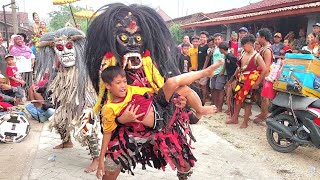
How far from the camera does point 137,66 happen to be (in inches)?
90.7

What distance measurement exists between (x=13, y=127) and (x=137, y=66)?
9.43 ft

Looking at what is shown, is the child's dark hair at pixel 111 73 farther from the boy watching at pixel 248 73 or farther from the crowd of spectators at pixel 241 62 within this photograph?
the boy watching at pixel 248 73

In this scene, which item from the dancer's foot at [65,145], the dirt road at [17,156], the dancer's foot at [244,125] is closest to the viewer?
the dirt road at [17,156]

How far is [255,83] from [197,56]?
235 centimetres

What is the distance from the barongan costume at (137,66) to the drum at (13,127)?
98.1 inches

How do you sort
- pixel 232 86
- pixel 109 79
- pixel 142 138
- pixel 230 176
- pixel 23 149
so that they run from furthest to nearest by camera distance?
pixel 232 86
pixel 23 149
pixel 230 176
pixel 142 138
pixel 109 79

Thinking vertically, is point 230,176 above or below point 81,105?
below

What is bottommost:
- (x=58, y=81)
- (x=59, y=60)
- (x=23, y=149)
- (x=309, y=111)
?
(x=23, y=149)

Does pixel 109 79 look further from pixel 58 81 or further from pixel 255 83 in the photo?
pixel 255 83

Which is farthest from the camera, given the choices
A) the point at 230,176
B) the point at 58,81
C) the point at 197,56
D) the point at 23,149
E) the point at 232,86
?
the point at 197,56

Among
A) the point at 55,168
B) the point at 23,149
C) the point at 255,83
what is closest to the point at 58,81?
the point at 55,168

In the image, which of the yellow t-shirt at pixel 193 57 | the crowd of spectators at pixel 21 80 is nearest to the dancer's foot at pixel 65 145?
the crowd of spectators at pixel 21 80

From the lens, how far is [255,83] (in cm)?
500

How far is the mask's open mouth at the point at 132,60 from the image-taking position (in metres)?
2.28
